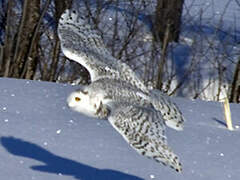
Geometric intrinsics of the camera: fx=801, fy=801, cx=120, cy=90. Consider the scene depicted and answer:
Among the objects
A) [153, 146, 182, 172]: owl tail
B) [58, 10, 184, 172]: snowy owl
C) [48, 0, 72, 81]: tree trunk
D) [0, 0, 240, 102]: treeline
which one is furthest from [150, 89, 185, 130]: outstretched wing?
[48, 0, 72, 81]: tree trunk

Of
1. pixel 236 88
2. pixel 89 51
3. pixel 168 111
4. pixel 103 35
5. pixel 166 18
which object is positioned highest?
pixel 89 51

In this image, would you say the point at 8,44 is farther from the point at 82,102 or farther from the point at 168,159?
the point at 168,159

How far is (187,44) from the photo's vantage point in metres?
12.8

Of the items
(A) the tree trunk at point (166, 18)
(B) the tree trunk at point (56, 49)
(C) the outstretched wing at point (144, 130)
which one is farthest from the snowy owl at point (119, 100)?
(A) the tree trunk at point (166, 18)

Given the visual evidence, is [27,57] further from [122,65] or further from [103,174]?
[103,174]

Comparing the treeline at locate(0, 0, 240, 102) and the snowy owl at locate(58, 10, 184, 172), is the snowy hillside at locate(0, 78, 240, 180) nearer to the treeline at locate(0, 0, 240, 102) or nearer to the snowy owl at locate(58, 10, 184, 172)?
the snowy owl at locate(58, 10, 184, 172)

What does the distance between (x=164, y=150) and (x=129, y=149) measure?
4.12ft

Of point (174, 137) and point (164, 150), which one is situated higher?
point (164, 150)

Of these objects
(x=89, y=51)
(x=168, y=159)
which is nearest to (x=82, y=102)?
(x=89, y=51)

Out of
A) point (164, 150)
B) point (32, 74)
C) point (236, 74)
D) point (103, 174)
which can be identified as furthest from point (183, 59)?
point (164, 150)

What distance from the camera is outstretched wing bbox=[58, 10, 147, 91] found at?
5055mm

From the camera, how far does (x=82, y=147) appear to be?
5.00 m

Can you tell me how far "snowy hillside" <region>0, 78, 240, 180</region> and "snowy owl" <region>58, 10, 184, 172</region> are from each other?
0.31m

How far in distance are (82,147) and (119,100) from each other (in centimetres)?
56
